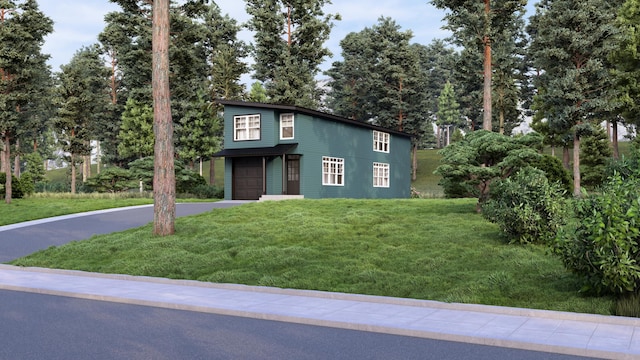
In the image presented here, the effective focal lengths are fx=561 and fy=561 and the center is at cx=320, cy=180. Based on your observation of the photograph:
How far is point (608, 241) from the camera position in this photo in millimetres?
8914

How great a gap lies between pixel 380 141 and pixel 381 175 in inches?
106

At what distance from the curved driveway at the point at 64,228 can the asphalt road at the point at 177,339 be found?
8.92 m

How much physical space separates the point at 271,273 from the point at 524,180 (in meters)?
7.02

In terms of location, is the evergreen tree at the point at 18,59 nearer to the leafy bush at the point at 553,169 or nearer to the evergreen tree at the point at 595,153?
the leafy bush at the point at 553,169

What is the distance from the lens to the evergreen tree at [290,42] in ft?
181

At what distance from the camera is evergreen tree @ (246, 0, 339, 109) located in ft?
181

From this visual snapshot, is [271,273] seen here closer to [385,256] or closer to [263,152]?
[385,256]

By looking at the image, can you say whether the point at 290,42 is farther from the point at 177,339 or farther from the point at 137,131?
the point at 177,339

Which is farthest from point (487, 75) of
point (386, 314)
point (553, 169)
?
point (386, 314)

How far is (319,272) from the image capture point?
41.5 ft

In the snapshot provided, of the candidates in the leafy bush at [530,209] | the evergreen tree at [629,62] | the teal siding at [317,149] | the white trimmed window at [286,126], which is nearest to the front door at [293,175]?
the teal siding at [317,149]

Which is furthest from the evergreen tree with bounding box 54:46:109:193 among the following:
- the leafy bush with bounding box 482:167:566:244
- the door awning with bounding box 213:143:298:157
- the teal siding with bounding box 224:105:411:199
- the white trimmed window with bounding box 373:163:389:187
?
the leafy bush with bounding box 482:167:566:244

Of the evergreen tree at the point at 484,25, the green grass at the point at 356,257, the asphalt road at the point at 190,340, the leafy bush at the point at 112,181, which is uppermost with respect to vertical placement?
the evergreen tree at the point at 484,25

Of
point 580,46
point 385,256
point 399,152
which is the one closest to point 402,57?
Answer: point 399,152
